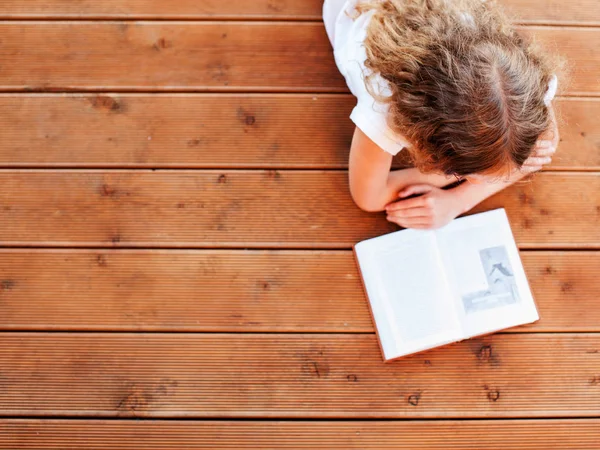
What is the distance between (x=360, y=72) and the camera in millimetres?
860

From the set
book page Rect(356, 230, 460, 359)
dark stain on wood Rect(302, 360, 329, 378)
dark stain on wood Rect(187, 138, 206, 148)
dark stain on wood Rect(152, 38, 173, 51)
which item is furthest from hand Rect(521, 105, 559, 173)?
dark stain on wood Rect(152, 38, 173, 51)

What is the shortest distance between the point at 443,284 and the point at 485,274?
82mm

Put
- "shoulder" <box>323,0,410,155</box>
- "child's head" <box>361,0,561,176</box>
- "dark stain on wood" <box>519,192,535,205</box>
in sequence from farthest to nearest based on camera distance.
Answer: "dark stain on wood" <box>519,192,535,205</box>
"shoulder" <box>323,0,410,155</box>
"child's head" <box>361,0,561,176</box>

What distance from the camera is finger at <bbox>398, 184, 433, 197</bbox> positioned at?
3.17 feet

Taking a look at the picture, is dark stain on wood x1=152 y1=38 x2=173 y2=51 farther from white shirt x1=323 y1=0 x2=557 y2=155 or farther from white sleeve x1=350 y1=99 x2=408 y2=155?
white sleeve x1=350 y1=99 x2=408 y2=155

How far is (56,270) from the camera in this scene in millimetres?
983

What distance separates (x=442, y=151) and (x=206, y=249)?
0.51 m

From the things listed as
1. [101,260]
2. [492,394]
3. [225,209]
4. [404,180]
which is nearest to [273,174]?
[225,209]

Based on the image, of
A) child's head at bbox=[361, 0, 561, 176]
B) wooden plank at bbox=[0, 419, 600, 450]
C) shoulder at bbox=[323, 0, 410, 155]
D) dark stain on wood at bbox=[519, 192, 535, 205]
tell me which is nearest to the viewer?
child's head at bbox=[361, 0, 561, 176]

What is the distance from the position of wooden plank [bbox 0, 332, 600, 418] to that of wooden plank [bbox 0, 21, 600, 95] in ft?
1.71

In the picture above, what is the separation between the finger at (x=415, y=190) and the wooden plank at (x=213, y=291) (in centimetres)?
16

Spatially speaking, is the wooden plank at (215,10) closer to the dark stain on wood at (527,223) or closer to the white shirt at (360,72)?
the white shirt at (360,72)

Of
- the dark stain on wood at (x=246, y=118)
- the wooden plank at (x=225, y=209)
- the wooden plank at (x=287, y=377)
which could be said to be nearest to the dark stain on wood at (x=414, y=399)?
the wooden plank at (x=287, y=377)

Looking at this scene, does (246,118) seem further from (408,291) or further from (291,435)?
(291,435)
